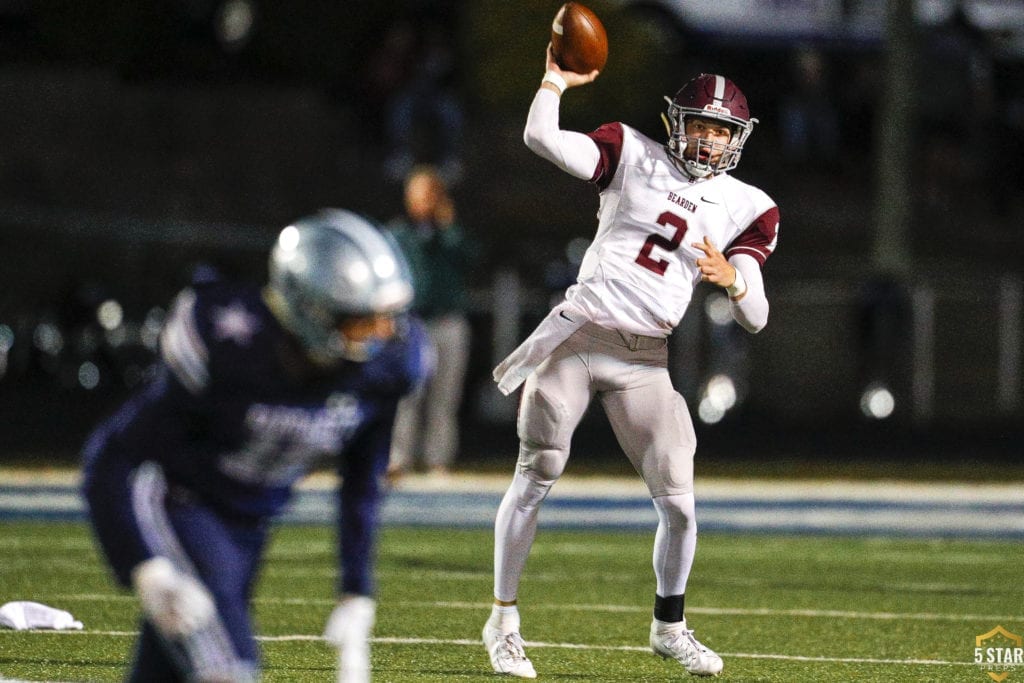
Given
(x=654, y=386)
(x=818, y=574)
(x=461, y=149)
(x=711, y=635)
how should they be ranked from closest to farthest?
(x=654, y=386), (x=711, y=635), (x=818, y=574), (x=461, y=149)

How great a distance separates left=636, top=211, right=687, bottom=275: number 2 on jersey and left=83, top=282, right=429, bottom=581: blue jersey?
198 cm

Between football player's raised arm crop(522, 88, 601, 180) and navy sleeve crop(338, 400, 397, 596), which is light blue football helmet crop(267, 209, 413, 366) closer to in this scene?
navy sleeve crop(338, 400, 397, 596)

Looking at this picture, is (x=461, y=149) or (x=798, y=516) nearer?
(x=798, y=516)

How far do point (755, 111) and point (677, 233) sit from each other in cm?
1228

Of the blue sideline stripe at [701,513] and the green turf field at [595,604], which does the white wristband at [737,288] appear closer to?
the green turf field at [595,604]

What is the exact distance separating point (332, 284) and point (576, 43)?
234cm

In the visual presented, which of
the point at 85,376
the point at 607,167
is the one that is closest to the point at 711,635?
the point at 607,167

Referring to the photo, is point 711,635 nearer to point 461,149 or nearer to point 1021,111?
point 461,149

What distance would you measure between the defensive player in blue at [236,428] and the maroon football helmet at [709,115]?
208 centimetres

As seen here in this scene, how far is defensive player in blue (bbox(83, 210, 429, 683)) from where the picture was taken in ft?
11.6

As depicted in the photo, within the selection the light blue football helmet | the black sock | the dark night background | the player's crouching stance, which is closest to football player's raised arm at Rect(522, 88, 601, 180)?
the player's crouching stance

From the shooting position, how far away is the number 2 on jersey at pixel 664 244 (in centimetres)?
570

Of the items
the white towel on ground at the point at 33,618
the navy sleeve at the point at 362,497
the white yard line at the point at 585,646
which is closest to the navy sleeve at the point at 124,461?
the navy sleeve at the point at 362,497

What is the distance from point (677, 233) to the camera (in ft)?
18.7
